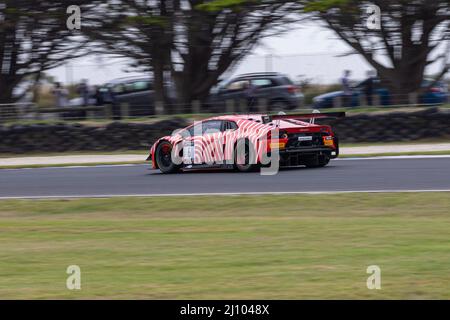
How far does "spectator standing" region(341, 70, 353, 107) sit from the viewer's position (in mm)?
27250

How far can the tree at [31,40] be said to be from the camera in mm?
28406

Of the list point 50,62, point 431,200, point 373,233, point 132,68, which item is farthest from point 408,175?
point 50,62

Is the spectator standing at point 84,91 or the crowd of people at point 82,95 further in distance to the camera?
the spectator standing at point 84,91

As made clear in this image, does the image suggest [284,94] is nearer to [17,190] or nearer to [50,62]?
[50,62]

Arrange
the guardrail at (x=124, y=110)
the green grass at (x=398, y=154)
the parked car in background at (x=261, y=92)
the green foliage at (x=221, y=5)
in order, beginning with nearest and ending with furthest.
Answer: the green grass at (x=398, y=154), the green foliage at (x=221, y=5), the guardrail at (x=124, y=110), the parked car in background at (x=261, y=92)

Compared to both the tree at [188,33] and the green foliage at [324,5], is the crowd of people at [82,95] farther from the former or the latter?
the green foliage at [324,5]

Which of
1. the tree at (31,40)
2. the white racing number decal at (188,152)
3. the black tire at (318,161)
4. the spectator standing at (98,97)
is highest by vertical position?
the tree at (31,40)

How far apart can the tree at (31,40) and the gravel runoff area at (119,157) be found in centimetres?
603

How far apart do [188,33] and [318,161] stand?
11981 millimetres

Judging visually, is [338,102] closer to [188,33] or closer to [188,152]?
[188,33]

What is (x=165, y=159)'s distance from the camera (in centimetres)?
1764

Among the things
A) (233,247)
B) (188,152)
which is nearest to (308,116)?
(188,152)

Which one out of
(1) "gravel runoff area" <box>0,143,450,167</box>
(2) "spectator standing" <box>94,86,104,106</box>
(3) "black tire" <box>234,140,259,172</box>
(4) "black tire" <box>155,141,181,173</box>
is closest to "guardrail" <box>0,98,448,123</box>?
(2) "spectator standing" <box>94,86,104,106</box>

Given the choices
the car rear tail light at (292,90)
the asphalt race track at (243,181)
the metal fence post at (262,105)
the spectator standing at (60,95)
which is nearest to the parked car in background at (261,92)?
the car rear tail light at (292,90)
